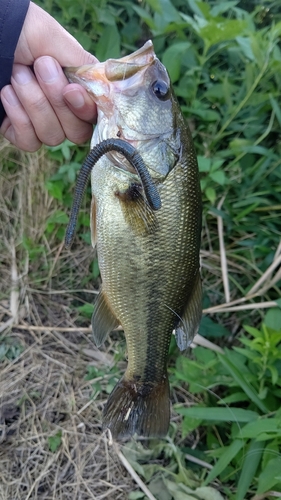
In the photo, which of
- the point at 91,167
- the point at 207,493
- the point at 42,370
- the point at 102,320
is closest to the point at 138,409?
the point at 102,320

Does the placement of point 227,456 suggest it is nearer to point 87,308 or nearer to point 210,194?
point 87,308

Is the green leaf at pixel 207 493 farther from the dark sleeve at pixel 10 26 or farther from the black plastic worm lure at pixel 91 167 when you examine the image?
the dark sleeve at pixel 10 26

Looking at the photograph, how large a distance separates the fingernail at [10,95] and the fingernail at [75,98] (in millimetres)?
244

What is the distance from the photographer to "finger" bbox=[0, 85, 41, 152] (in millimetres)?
1539

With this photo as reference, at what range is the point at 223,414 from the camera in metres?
1.99

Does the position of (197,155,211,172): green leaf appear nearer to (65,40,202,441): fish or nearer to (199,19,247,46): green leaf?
(199,19,247,46): green leaf

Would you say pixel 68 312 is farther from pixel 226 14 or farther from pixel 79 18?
pixel 226 14

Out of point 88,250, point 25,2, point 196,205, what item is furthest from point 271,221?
point 25,2

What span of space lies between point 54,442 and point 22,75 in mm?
1785

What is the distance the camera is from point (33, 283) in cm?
277

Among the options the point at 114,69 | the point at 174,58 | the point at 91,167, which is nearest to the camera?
the point at 91,167

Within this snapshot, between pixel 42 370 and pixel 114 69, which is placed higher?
pixel 114 69

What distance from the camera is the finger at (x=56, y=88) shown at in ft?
4.67

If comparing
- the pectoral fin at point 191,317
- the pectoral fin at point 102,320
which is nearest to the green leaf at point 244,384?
the pectoral fin at point 191,317
